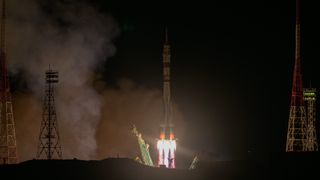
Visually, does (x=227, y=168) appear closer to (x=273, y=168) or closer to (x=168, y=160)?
(x=273, y=168)

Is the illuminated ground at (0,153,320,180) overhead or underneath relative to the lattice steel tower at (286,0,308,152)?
underneath

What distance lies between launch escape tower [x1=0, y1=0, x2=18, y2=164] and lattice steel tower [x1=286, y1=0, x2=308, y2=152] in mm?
29143

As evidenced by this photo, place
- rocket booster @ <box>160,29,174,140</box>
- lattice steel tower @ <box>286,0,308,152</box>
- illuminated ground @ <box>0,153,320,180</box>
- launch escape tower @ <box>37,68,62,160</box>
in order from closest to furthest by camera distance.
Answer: illuminated ground @ <box>0,153,320,180</box> < launch escape tower @ <box>37,68,62,160</box> < lattice steel tower @ <box>286,0,308,152</box> < rocket booster @ <box>160,29,174,140</box>

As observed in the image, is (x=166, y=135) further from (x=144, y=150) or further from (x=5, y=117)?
(x=5, y=117)

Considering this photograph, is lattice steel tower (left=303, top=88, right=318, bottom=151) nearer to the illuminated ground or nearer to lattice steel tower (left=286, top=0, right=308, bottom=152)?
lattice steel tower (left=286, top=0, right=308, bottom=152)

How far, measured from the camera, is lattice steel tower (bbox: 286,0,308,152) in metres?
97.2

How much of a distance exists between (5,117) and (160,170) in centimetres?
1721

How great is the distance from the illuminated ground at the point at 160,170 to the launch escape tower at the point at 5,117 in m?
9.22

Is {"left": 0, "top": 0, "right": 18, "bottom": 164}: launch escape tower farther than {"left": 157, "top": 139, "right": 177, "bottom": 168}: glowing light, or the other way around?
{"left": 157, "top": 139, "right": 177, "bottom": 168}: glowing light

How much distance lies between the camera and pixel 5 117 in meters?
92.2

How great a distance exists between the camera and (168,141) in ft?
348

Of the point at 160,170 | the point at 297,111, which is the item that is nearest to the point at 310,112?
the point at 297,111

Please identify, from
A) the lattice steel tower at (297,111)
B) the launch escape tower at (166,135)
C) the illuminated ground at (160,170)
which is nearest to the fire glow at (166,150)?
the launch escape tower at (166,135)

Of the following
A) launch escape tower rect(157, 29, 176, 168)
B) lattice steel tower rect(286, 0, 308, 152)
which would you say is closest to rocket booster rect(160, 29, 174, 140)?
launch escape tower rect(157, 29, 176, 168)
